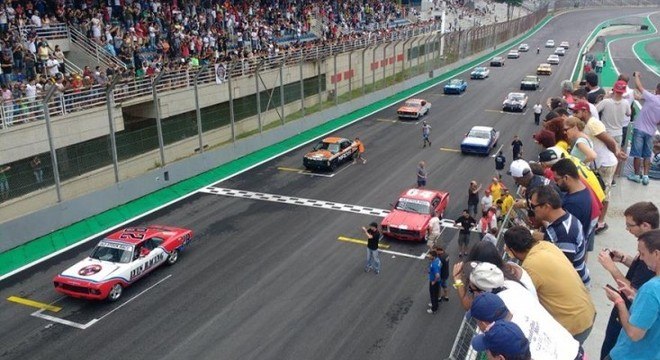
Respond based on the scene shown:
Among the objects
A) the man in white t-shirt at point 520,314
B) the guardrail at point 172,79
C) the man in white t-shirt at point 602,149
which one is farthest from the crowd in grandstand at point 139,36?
the man in white t-shirt at point 520,314

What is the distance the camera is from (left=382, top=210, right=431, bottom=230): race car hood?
1673 cm

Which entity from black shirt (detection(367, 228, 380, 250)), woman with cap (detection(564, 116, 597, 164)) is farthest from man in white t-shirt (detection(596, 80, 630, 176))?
black shirt (detection(367, 228, 380, 250))

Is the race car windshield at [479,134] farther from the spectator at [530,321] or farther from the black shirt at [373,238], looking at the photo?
the spectator at [530,321]

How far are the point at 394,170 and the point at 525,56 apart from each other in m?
60.6

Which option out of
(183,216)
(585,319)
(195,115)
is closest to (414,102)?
(195,115)

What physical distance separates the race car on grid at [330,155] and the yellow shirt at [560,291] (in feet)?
61.5

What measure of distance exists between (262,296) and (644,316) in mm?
10088

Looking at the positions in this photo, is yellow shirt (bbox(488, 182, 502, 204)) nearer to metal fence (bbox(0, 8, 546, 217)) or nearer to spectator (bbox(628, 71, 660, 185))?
spectator (bbox(628, 71, 660, 185))

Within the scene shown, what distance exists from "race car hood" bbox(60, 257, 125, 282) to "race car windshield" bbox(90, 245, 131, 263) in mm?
156

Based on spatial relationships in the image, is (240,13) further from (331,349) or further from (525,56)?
(525,56)

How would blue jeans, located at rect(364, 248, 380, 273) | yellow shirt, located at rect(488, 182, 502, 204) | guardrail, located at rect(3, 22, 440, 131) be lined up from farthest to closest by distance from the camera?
guardrail, located at rect(3, 22, 440, 131) → yellow shirt, located at rect(488, 182, 502, 204) → blue jeans, located at rect(364, 248, 380, 273)

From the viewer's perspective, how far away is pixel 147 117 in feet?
72.9

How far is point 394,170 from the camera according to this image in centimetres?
2495

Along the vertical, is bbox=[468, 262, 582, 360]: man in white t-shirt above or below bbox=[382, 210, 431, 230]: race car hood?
above
